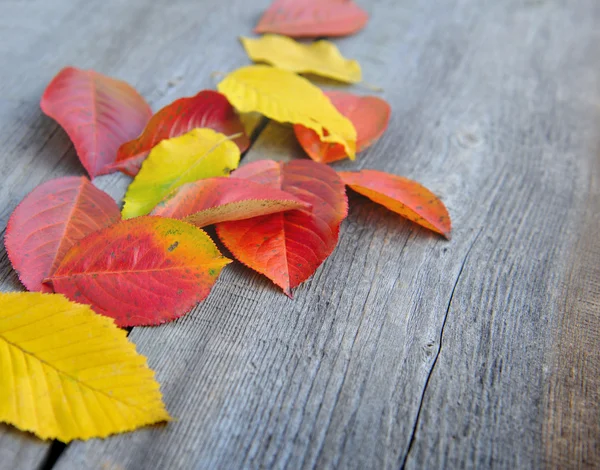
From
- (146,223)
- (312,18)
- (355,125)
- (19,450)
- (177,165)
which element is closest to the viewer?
(19,450)

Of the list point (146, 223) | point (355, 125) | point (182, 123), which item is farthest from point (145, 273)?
point (355, 125)

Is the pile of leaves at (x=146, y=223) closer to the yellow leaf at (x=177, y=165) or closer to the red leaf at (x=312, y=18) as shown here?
the yellow leaf at (x=177, y=165)

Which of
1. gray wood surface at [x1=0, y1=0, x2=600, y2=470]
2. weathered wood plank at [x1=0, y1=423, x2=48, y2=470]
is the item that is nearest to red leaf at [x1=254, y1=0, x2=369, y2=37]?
gray wood surface at [x1=0, y1=0, x2=600, y2=470]

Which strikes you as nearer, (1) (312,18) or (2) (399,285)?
(2) (399,285)

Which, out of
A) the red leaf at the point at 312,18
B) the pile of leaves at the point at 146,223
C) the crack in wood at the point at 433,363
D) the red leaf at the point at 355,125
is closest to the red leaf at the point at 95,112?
the pile of leaves at the point at 146,223

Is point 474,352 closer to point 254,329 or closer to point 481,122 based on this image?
point 254,329

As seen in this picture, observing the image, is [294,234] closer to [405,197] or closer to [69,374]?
[405,197]
